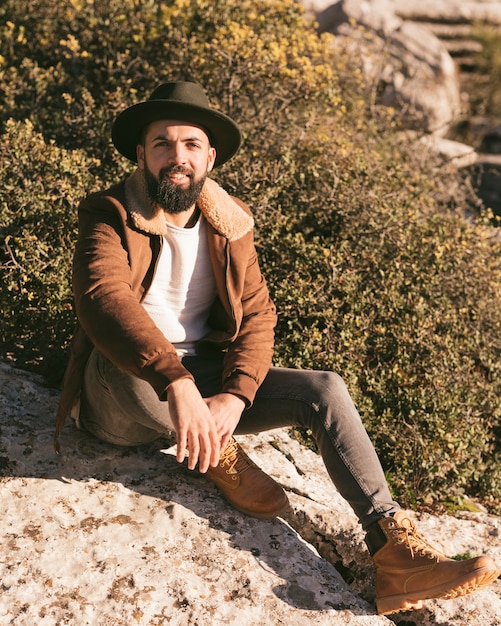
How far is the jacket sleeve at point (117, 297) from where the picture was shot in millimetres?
3045

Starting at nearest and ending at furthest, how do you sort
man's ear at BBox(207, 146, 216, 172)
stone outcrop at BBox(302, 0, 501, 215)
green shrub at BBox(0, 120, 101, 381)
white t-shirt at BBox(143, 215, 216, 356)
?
white t-shirt at BBox(143, 215, 216, 356) < man's ear at BBox(207, 146, 216, 172) < green shrub at BBox(0, 120, 101, 381) < stone outcrop at BBox(302, 0, 501, 215)

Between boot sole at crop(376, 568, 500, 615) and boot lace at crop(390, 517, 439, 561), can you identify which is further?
boot lace at crop(390, 517, 439, 561)

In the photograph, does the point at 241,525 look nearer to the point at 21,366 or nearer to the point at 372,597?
the point at 372,597

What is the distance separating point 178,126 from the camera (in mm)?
3635

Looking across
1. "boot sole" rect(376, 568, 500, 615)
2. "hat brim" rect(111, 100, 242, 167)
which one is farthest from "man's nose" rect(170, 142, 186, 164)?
"boot sole" rect(376, 568, 500, 615)

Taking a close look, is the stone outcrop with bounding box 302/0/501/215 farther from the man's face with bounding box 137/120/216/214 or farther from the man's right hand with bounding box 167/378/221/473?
the man's right hand with bounding box 167/378/221/473

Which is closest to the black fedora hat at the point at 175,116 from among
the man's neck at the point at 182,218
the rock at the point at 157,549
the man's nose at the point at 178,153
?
the man's nose at the point at 178,153

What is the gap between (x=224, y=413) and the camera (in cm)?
323

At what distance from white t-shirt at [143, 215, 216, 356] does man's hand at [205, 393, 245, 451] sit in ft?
1.91

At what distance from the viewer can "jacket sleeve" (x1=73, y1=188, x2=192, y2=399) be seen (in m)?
3.04

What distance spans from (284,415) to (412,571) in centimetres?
91

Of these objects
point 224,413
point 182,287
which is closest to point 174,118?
point 182,287

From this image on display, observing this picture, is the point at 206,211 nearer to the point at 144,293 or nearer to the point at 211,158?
the point at 211,158

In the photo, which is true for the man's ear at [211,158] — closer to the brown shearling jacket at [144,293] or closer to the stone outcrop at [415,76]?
the brown shearling jacket at [144,293]
